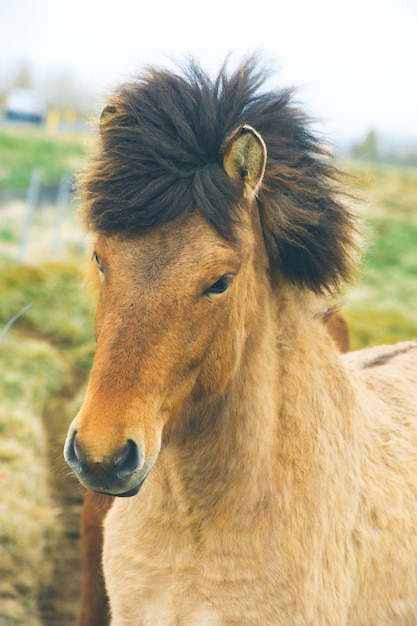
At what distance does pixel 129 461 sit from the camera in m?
2.43

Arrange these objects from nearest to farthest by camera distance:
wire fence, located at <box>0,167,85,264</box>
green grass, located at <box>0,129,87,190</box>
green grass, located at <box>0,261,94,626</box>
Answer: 1. green grass, located at <box>0,261,94,626</box>
2. wire fence, located at <box>0,167,85,264</box>
3. green grass, located at <box>0,129,87,190</box>

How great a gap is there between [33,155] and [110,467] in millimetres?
24282

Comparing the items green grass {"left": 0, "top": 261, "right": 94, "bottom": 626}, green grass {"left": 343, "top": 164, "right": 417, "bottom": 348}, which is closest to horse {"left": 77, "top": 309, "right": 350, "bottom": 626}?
green grass {"left": 0, "top": 261, "right": 94, "bottom": 626}

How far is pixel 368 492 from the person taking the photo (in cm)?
338

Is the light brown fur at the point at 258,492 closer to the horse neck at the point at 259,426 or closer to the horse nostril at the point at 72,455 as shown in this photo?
the horse neck at the point at 259,426

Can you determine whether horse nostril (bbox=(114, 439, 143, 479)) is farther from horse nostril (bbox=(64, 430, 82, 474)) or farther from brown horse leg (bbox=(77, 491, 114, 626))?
brown horse leg (bbox=(77, 491, 114, 626))

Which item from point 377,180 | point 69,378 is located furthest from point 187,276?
point 377,180

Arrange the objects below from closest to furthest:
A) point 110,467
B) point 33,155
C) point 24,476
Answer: point 110,467, point 24,476, point 33,155

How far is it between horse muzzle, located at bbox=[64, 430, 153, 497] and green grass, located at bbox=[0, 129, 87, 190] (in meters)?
17.6

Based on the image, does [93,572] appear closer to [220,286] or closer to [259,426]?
[259,426]

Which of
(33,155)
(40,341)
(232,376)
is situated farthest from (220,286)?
(33,155)

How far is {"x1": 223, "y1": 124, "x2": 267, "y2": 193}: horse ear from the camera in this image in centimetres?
282

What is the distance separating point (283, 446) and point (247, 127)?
151 centimetres

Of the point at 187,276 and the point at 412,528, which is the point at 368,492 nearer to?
the point at 412,528
